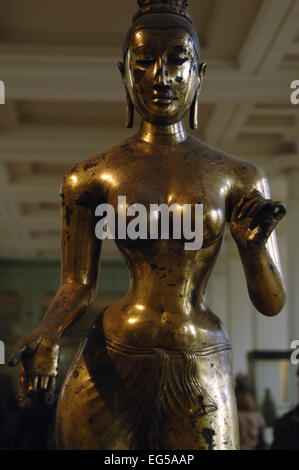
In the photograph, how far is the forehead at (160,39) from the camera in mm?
2721

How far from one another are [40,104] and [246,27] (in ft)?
13.6

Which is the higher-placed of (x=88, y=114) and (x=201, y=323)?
(x=88, y=114)

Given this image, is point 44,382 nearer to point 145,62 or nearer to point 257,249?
point 257,249

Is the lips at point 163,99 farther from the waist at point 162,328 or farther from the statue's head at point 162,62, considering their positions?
the waist at point 162,328

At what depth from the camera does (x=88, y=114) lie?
471 inches

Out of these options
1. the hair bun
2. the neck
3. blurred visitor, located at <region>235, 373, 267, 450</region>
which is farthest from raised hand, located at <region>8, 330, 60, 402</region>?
blurred visitor, located at <region>235, 373, 267, 450</region>

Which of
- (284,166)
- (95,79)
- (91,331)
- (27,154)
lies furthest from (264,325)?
(91,331)

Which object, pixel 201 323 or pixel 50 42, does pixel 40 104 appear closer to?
pixel 50 42

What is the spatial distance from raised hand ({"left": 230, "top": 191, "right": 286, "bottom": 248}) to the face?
1.42ft

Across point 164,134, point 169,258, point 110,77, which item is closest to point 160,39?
point 164,134

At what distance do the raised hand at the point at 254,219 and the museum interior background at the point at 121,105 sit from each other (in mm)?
5237

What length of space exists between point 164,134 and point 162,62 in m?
0.26
